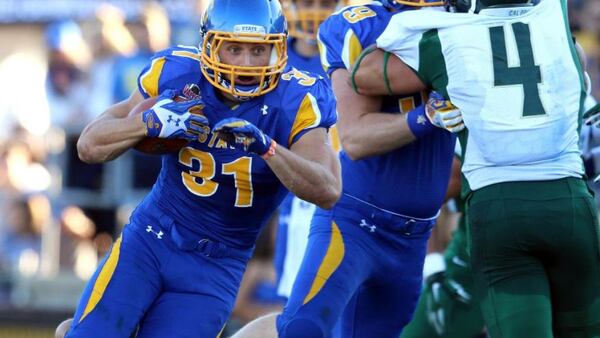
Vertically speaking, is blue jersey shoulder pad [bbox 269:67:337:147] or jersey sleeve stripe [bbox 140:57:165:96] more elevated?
jersey sleeve stripe [bbox 140:57:165:96]

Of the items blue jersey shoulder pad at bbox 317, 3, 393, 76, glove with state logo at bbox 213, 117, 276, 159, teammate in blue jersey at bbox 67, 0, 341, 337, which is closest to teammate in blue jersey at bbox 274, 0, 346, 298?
blue jersey shoulder pad at bbox 317, 3, 393, 76

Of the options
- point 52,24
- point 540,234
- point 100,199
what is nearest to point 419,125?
point 540,234

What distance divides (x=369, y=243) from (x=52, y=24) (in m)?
8.28

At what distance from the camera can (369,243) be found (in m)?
5.21

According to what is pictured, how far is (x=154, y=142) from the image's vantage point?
4680mm

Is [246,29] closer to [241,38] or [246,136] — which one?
[241,38]

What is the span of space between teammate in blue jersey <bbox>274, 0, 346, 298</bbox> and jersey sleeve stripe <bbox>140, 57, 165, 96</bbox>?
222 cm

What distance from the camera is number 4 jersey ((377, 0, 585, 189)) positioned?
449 cm

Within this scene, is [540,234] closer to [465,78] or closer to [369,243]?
[465,78]

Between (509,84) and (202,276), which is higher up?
(509,84)

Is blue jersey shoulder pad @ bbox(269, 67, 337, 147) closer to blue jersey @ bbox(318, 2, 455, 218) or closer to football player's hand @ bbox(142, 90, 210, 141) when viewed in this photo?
football player's hand @ bbox(142, 90, 210, 141)

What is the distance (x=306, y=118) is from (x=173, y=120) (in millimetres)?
537

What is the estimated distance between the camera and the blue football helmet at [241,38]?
15.3ft

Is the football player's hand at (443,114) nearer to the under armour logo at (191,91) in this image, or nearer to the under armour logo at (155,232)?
the under armour logo at (191,91)
